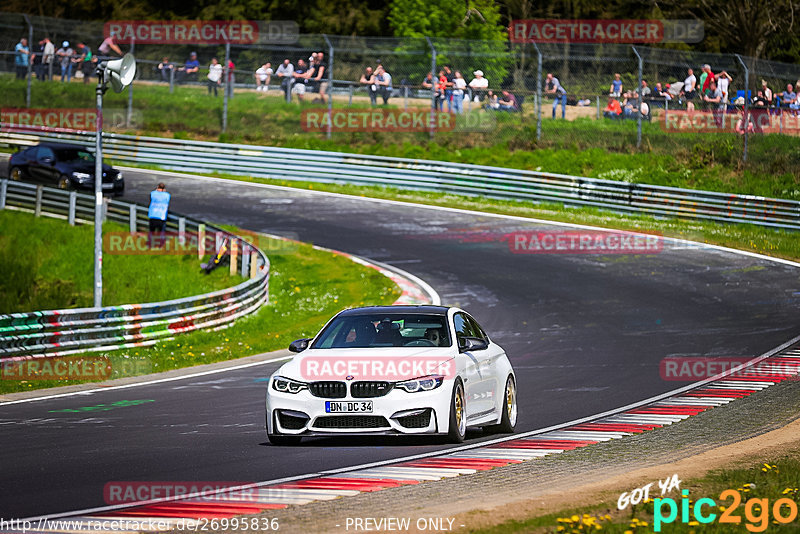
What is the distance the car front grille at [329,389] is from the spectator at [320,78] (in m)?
→ 27.6

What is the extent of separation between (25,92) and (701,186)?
24906 millimetres

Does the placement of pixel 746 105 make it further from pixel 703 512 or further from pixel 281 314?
pixel 703 512

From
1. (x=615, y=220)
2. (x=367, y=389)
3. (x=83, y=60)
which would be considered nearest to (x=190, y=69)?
(x=83, y=60)

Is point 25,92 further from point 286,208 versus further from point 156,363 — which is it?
point 156,363

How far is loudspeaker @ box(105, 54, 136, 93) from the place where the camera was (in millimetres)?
18922

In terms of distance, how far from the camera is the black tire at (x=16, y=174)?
36.7m

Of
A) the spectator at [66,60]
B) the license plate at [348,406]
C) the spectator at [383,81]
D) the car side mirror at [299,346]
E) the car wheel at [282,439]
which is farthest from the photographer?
the spectator at [66,60]

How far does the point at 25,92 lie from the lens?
44.1 m

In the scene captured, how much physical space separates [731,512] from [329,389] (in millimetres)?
3915

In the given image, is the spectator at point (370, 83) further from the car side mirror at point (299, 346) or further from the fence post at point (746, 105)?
the car side mirror at point (299, 346)

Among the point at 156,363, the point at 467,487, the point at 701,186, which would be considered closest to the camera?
the point at 467,487

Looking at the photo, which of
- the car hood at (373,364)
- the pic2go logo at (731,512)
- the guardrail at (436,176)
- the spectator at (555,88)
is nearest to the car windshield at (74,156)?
the guardrail at (436,176)

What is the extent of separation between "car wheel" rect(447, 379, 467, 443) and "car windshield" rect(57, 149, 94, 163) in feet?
90.2

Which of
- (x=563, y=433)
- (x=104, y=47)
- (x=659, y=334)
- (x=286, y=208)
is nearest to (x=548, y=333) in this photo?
(x=659, y=334)
